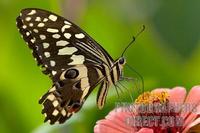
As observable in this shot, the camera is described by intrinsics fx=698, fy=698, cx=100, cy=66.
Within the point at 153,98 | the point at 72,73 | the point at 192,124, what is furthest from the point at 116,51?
the point at 192,124

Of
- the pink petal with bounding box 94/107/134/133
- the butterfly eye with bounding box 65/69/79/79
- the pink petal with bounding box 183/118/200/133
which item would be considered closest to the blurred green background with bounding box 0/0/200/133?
the butterfly eye with bounding box 65/69/79/79

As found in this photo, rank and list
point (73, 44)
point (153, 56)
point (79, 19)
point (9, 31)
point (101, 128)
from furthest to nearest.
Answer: point (9, 31) < point (153, 56) < point (79, 19) < point (73, 44) < point (101, 128)

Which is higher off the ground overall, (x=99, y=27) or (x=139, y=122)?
(x=99, y=27)

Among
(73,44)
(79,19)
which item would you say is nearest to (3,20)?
(79,19)

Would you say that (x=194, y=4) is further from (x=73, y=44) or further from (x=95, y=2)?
(x=73, y=44)

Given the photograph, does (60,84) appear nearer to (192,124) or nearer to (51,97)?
(51,97)

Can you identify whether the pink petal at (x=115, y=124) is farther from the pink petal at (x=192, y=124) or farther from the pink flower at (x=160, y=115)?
the pink petal at (x=192, y=124)

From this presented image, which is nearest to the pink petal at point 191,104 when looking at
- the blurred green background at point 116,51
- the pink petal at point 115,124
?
the pink petal at point 115,124
